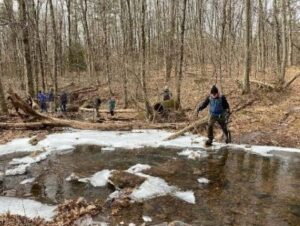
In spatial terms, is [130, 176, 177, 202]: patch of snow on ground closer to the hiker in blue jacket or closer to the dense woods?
the hiker in blue jacket

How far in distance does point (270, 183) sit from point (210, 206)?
2075 mm

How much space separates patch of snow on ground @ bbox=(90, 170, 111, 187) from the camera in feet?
29.6

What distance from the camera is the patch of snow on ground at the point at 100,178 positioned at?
9.02 meters

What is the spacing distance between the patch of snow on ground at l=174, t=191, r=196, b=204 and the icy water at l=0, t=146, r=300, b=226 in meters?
0.12

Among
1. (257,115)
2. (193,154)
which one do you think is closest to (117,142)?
(193,154)

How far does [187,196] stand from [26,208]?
3.21m

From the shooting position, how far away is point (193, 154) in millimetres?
11297

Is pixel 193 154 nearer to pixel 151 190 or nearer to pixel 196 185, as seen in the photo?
pixel 196 185

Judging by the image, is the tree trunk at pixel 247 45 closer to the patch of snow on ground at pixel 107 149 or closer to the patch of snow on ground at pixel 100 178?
the patch of snow on ground at pixel 107 149

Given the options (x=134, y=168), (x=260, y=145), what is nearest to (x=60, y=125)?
(x=134, y=168)

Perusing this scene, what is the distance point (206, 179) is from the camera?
912cm

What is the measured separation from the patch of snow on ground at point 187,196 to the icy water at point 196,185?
118 mm

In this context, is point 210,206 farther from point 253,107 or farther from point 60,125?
point 253,107

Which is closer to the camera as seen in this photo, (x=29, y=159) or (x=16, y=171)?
(x=16, y=171)
